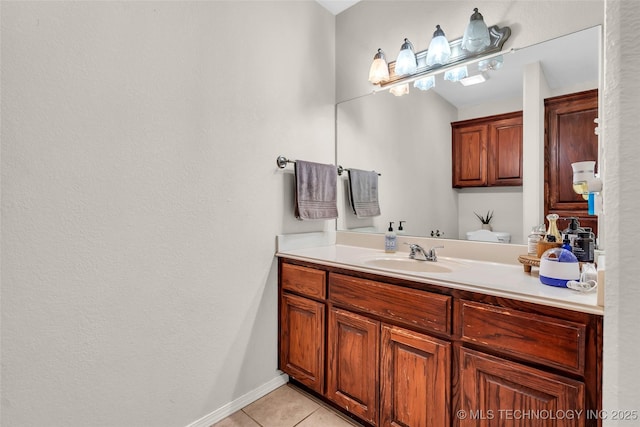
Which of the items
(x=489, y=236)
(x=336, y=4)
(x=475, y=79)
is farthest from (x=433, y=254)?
(x=336, y=4)

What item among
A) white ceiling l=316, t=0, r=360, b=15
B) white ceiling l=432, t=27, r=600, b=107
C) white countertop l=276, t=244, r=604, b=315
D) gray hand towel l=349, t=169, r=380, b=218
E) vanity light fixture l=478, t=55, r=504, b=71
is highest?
white ceiling l=316, t=0, r=360, b=15

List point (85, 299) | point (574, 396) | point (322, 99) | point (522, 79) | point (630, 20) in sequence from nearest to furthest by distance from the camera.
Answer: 1. point (630, 20)
2. point (574, 396)
3. point (85, 299)
4. point (522, 79)
5. point (322, 99)

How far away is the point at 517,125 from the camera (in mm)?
1500

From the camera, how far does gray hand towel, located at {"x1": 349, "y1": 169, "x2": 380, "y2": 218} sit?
6.95 feet

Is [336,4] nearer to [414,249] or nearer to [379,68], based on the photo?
[379,68]

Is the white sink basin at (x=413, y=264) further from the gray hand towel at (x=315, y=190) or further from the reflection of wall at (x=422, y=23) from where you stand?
the reflection of wall at (x=422, y=23)

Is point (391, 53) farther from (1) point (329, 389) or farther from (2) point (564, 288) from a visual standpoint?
(1) point (329, 389)

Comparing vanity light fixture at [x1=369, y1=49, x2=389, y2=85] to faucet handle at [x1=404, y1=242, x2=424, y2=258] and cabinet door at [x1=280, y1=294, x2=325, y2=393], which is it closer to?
faucet handle at [x1=404, y1=242, x2=424, y2=258]

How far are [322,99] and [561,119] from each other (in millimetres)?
1416

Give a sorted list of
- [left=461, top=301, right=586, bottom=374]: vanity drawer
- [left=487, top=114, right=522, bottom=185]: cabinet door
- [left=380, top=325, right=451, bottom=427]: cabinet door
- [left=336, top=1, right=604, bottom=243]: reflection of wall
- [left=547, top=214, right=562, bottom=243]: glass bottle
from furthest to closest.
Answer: [left=487, top=114, right=522, bottom=185]: cabinet door → [left=336, top=1, right=604, bottom=243]: reflection of wall → [left=547, top=214, right=562, bottom=243]: glass bottle → [left=380, top=325, right=451, bottom=427]: cabinet door → [left=461, top=301, right=586, bottom=374]: vanity drawer

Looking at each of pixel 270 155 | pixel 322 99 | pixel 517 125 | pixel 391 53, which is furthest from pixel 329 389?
pixel 391 53

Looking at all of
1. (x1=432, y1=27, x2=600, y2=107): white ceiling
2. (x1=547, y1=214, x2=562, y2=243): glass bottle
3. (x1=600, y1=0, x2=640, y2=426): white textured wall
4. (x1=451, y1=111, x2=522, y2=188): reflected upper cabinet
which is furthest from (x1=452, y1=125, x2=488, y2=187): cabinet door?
(x1=600, y1=0, x2=640, y2=426): white textured wall

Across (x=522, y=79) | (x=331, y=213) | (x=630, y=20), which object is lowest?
(x=331, y=213)

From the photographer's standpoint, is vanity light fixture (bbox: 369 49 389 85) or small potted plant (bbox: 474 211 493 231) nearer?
small potted plant (bbox: 474 211 493 231)
